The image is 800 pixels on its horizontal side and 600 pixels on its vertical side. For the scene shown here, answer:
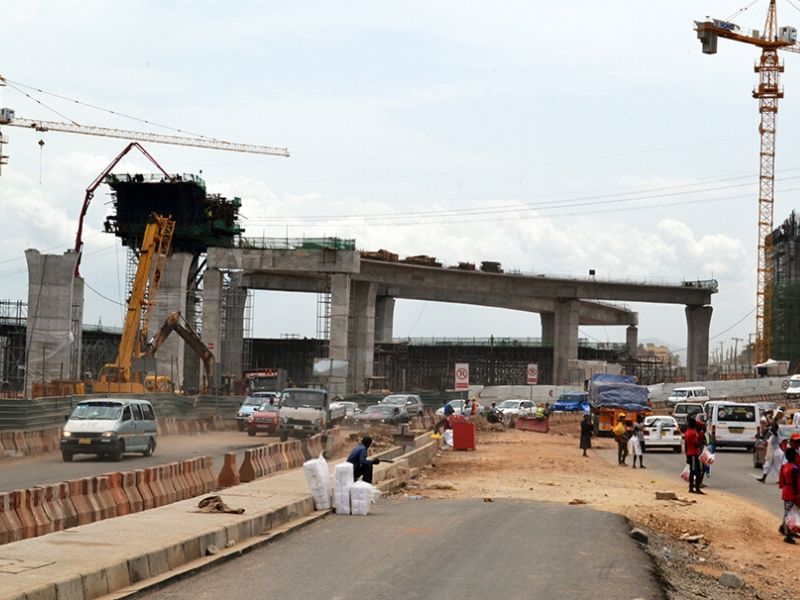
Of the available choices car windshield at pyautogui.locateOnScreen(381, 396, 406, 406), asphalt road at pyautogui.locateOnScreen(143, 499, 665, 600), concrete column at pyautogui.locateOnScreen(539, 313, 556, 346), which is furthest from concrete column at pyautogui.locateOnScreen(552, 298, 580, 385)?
asphalt road at pyautogui.locateOnScreen(143, 499, 665, 600)

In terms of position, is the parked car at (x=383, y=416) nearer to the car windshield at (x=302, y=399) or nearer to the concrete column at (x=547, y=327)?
the car windshield at (x=302, y=399)

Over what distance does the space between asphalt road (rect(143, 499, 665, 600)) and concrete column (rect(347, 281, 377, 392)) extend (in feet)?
214

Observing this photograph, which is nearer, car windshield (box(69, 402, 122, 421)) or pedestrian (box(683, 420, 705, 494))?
pedestrian (box(683, 420, 705, 494))

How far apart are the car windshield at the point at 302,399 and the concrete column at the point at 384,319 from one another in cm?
6438

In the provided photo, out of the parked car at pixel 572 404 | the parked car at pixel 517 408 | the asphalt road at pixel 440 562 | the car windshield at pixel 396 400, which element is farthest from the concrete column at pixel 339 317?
the asphalt road at pixel 440 562

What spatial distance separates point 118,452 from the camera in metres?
32.4

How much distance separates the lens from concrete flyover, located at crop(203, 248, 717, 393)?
257 ft

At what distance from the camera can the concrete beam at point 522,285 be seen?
86.3m

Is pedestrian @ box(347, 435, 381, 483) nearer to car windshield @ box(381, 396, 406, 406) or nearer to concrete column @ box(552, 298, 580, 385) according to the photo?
car windshield @ box(381, 396, 406, 406)

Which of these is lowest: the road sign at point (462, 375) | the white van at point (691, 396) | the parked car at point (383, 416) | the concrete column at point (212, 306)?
the parked car at point (383, 416)

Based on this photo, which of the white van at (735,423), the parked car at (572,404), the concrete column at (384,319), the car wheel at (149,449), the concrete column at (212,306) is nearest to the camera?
the car wheel at (149,449)

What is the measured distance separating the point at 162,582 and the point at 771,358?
115m

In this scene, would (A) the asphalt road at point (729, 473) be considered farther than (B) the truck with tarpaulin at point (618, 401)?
No

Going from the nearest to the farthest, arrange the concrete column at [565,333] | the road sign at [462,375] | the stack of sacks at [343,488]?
the stack of sacks at [343,488] < the road sign at [462,375] < the concrete column at [565,333]
